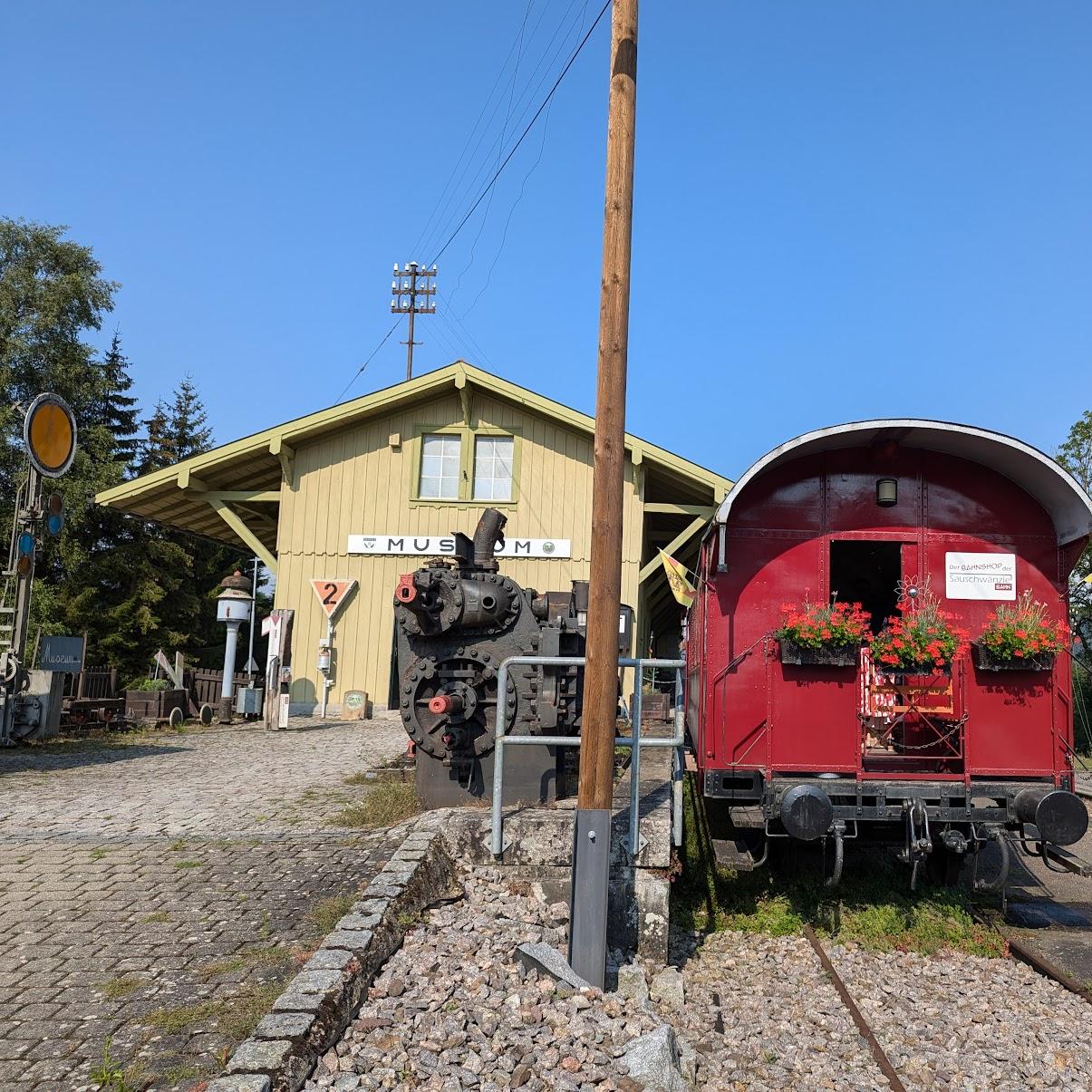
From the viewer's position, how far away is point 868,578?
10055 mm

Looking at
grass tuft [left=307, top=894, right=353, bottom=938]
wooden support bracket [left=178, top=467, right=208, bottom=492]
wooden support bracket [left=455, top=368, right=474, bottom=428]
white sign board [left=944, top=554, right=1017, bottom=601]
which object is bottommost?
grass tuft [left=307, top=894, right=353, bottom=938]

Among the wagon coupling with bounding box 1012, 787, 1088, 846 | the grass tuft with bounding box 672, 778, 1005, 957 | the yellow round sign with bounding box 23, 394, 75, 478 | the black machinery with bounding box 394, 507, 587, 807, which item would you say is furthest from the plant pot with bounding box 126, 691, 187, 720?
the wagon coupling with bounding box 1012, 787, 1088, 846

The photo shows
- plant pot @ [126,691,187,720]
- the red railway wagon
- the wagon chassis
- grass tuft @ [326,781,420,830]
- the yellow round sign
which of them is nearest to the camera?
the wagon chassis

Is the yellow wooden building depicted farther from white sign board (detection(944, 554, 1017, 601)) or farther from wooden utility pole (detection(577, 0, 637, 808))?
wooden utility pole (detection(577, 0, 637, 808))

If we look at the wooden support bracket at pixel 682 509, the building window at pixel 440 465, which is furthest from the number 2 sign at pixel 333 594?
the wooden support bracket at pixel 682 509

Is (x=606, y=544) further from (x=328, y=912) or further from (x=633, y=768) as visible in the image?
(x=328, y=912)

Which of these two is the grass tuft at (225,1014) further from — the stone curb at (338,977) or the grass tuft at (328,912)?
the grass tuft at (328,912)

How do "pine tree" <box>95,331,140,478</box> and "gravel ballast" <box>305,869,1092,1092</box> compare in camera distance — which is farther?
"pine tree" <box>95,331,140,478</box>

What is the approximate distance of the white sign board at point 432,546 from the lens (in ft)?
59.9

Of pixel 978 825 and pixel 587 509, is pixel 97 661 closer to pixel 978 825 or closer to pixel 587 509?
pixel 587 509

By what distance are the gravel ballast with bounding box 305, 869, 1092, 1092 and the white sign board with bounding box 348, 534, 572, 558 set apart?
11.1m

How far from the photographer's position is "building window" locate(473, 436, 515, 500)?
1875cm

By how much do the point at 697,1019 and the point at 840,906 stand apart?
2.79 metres

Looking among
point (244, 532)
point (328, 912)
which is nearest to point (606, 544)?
point (328, 912)
